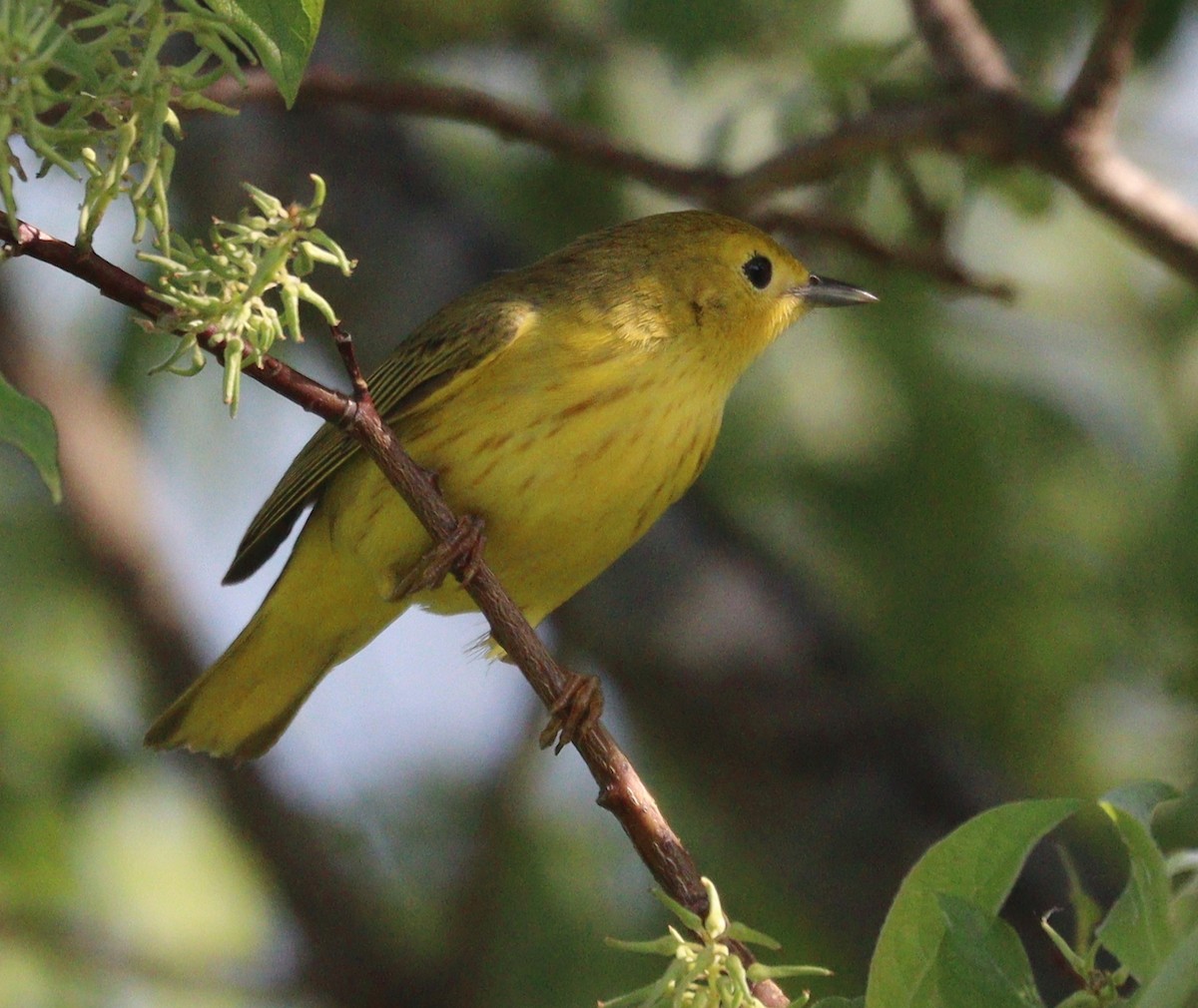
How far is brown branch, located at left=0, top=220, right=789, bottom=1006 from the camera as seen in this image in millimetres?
1978

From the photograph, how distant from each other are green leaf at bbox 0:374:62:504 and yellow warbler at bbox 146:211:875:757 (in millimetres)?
1856

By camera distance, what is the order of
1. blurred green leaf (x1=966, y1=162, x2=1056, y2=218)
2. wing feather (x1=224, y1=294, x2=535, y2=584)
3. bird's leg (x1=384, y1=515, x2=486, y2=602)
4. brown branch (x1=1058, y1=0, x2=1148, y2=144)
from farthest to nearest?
blurred green leaf (x1=966, y1=162, x2=1056, y2=218) < brown branch (x1=1058, y1=0, x2=1148, y2=144) < wing feather (x1=224, y1=294, x2=535, y2=584) < bird's leg (x1=384, y1=515, x2=486, y2=602)

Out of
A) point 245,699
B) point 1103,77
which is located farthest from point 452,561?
point 1103,77

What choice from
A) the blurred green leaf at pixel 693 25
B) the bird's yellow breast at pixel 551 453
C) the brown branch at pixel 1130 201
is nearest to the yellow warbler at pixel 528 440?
the bird's yellow breast at pixel 551 453

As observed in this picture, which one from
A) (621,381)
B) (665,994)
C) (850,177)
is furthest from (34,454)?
(850,177)

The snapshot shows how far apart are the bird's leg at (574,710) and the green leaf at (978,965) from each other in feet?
3.01

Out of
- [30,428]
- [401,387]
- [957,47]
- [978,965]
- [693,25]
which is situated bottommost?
[978,965]

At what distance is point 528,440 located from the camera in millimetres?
3514

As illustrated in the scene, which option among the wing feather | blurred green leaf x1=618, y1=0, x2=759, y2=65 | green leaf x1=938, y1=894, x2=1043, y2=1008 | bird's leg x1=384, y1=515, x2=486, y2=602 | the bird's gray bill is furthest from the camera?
→ blurred green leaf x1=618, y1=0, x2=759, y2=65

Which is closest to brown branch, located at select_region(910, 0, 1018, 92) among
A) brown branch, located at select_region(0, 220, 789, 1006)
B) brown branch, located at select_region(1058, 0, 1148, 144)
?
brown branch, located at select_region(1058, 0, 1148, 144)

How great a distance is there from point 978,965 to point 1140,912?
0.63 ft

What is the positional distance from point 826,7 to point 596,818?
2.71 metres

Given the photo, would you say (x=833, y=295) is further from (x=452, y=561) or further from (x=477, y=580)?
(x=477, y=580)

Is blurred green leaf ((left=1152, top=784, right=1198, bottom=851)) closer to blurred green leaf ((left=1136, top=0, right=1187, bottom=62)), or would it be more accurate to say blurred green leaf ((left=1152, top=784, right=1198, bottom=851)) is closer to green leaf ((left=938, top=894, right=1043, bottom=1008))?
green leaf ((left=938, top=894, right=1043, bottom=1008))
